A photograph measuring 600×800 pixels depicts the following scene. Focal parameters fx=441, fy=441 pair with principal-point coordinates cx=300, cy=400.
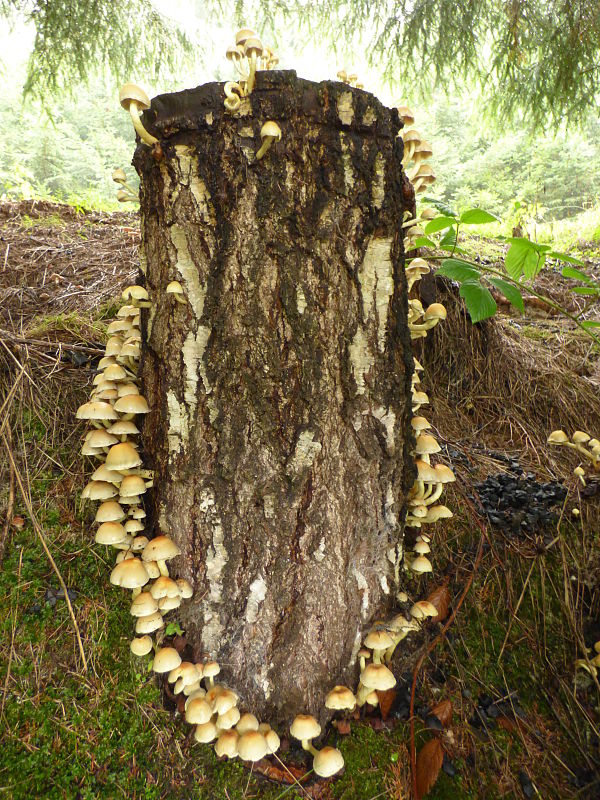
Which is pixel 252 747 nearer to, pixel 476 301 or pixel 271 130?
pixel 476 301

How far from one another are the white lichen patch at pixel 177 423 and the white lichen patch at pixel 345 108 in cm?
142

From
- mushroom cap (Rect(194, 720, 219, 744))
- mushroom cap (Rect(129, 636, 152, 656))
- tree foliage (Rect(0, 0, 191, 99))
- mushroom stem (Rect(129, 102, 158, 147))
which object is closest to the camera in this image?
mushroom stem (Rect(129, 102, 158, 147))

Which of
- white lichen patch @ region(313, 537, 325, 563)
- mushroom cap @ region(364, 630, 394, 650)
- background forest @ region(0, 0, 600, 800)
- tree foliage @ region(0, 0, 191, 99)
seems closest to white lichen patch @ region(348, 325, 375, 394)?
white lichen patch @ region(313, 537, 325, 563)

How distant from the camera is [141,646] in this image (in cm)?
208

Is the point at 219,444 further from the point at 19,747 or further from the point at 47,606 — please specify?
the point at 19,747

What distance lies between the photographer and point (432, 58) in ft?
16.2

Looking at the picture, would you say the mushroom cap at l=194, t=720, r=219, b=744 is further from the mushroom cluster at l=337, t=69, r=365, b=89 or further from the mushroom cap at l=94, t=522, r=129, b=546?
the mushroom cluster at l=337, t=69, r=365, b=89

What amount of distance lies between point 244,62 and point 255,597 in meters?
2.58

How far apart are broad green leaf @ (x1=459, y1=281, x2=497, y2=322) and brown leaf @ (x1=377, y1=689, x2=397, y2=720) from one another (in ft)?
6.49

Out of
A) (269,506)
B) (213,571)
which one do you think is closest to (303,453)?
(269,506)

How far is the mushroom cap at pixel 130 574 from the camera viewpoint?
6.57ft

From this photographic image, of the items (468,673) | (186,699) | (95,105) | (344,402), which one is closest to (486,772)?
(468,673)

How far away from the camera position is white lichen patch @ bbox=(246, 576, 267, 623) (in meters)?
2.14

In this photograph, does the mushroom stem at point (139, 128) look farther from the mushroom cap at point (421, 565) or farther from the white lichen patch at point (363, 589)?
the mushroom cap at point (421, 565)
